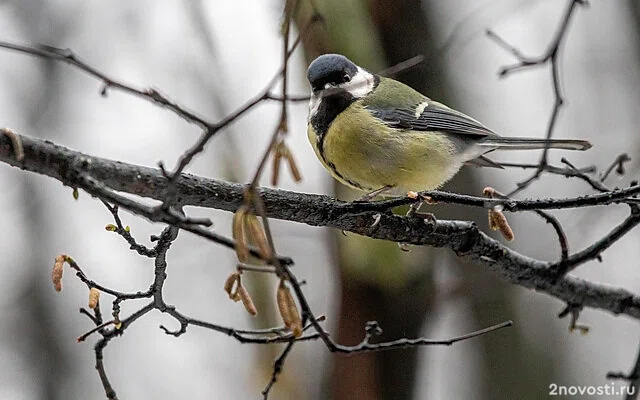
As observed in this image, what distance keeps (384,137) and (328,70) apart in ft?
1.01

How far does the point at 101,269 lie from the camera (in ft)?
18.4

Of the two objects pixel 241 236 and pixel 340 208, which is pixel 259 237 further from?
pixel 340 208

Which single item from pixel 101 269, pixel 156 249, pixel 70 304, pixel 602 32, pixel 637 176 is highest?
pixel 602 32

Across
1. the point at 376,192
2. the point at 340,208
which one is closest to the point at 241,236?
the point at 340,208

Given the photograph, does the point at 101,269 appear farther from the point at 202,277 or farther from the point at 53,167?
the point at 53,167

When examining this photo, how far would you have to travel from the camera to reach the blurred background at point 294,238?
12.1 ft

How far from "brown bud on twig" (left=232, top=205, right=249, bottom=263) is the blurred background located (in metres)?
1.94

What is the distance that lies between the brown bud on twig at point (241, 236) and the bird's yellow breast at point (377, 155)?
1.45 meters

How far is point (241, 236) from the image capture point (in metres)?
1.10

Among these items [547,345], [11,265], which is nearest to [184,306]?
[11,265]

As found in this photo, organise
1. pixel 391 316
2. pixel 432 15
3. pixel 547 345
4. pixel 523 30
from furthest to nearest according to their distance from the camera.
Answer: pixel 523 30
pixel 547 345
pixel 432 15
pixel 391 316

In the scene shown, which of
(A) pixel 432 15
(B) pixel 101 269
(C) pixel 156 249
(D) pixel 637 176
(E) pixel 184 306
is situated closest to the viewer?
(C) pixel 156 249

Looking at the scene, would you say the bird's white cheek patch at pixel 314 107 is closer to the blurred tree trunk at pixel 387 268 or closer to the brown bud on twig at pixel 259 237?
the blurred tree trunk at pixel 387 268

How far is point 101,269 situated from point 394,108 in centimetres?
350
